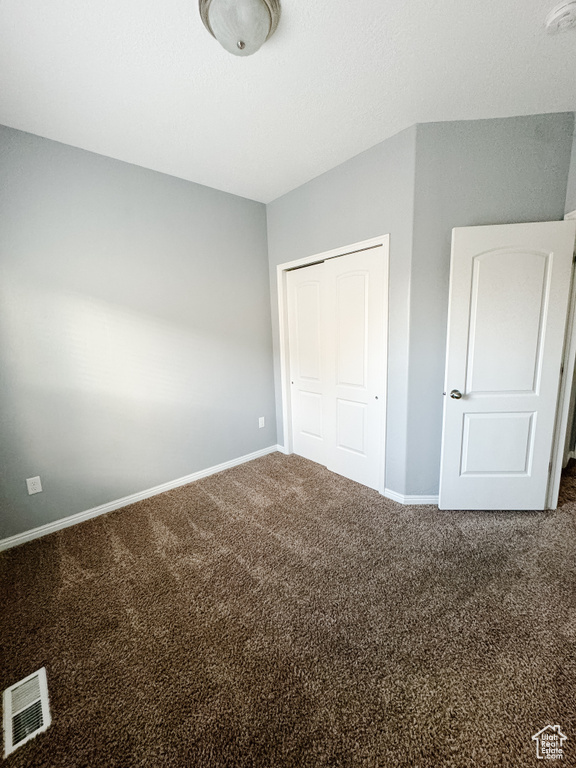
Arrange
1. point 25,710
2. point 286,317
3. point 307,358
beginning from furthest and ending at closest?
1. point 286,317
2. point 307,358
3. point 25,710

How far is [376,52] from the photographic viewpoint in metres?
1.42

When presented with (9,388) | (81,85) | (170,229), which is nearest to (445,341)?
(170,229)

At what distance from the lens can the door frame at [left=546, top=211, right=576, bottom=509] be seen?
2002 millimetres

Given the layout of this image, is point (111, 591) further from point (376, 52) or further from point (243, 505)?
point (376, 52)

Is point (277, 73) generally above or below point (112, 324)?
above

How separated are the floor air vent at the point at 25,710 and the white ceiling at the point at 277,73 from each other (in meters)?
2.77

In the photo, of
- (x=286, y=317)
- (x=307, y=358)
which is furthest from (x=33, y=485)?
(x=286, y=317)

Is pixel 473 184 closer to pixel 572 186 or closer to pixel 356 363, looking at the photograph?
pixel 572 186

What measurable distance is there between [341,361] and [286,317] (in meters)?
0.87

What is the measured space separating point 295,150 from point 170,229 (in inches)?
47.0

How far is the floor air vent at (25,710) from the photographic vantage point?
3.49 ft

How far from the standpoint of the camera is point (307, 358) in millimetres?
3059

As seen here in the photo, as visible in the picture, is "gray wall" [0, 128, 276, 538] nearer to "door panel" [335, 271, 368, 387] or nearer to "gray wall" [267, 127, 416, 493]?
"gray wall" [267, 127, 416, 493]

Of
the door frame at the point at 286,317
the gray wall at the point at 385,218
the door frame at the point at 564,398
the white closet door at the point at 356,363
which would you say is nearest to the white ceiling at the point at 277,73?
the gray wall at the point at 385,218
